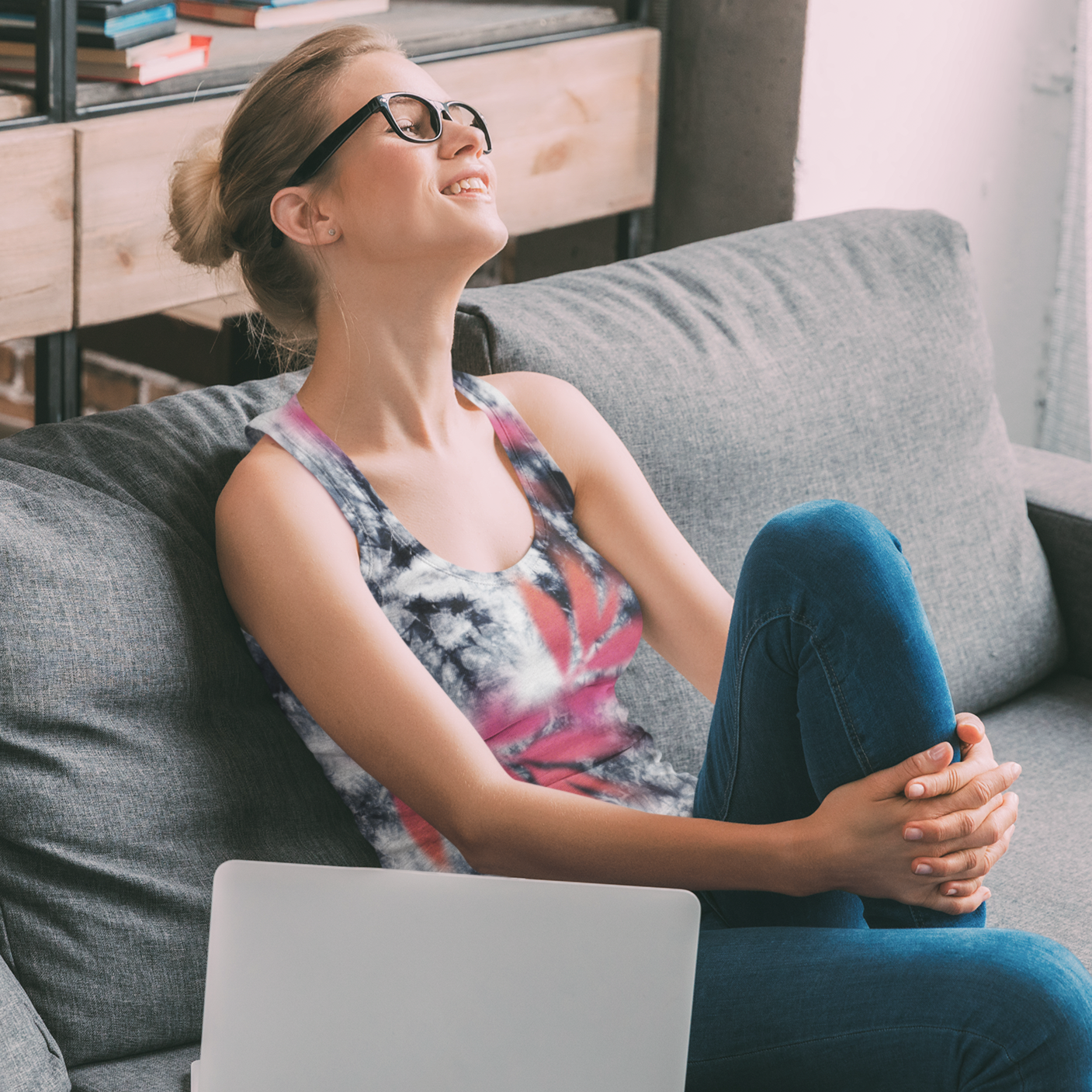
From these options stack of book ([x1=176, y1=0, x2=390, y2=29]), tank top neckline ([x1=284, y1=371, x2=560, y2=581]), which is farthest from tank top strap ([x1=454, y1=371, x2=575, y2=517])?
stack of book ([x1=176, y1=0, x2=390, y2=29])

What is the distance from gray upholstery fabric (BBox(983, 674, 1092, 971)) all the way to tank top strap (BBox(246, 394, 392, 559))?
27.7 inches

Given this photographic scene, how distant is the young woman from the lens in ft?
3.42

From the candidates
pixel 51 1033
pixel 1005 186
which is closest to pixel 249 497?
pixel 51 1033

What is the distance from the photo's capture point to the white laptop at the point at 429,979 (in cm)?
89

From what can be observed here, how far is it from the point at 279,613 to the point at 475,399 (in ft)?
1.10

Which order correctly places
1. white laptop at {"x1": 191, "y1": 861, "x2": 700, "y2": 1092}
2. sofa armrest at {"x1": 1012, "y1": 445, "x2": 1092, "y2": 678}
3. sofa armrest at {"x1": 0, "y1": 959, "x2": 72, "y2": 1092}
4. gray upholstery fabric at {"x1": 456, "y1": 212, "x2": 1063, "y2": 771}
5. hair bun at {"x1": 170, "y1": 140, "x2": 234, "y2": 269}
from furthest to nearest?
1. sofa armrest at {"x1": 1012, "y1": 445, "x2": 1092, "y2": 678}
2. gray upholstery fabric at {"x1": 456, "y1": 212, "x2": 1063, "y2": 771}
3. hair bun at {"x1": 170, "y1": 140, "x2": 234, "y2": 269}
4. sofa armrest at {"x1": 0, "y1": 959, "x2": 72, "y2": 1092}
5. white laptop at {"x1": 191, "y1": 861, "x2": 700, "y2": 1092}

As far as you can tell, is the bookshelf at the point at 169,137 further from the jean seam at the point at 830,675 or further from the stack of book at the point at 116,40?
the jean seam at the point at 830,675

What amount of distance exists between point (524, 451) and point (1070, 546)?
886mm

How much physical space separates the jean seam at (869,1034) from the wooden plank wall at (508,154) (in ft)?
2.84

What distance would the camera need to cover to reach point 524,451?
4.54 ft

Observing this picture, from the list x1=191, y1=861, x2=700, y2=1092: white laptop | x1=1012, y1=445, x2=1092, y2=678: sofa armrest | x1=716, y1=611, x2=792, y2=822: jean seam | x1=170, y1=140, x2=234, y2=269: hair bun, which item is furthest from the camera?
x1=1012, y1=445, x2=1092, y2=678: sofa armrest

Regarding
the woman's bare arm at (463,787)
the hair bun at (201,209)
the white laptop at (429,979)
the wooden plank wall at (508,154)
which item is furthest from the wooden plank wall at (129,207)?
the white laptop at (429,979)

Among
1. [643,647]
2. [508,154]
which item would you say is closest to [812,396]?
[643,647]

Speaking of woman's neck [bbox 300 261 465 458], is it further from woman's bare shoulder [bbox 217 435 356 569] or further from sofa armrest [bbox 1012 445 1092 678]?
sofa armrest [bbox 1012 445 1092 678]
